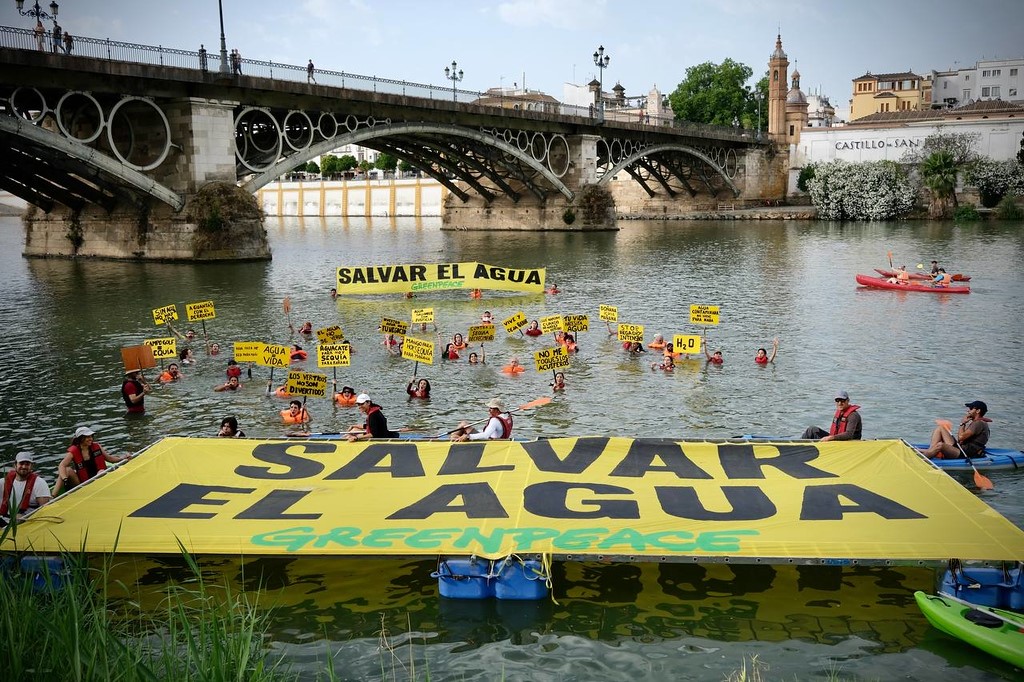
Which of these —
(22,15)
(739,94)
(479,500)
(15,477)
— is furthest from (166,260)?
(739,94)

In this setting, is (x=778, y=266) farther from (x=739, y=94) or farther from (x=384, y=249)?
(x=739, y=94)

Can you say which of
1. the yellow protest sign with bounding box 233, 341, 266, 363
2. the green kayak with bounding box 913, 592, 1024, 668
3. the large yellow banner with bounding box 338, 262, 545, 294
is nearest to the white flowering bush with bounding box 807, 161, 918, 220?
the large yellow banner with bounding box 338, 262, 545, 294

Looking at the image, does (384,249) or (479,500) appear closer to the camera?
(479,500)

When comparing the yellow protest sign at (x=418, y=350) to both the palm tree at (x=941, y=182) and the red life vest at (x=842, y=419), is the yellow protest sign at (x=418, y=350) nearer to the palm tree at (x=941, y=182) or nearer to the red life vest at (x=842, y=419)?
the red life vest at (x=842, y=419)

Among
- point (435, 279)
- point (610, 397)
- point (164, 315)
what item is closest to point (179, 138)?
point (435, 279)

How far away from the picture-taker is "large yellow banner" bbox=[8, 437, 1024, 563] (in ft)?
35.4

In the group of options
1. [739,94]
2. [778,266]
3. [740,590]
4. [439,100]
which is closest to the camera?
[740,590]

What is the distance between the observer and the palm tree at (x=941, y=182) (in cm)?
8744

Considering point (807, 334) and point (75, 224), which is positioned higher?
point (75, 224)

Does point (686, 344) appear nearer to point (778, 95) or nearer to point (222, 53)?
point (222, 53)

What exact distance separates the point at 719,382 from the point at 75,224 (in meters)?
47.2

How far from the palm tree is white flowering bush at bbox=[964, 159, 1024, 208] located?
2505 millimetres

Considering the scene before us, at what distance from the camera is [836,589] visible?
1183 centimetres

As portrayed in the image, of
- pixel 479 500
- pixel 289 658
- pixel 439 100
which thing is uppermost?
pixel 439 100
